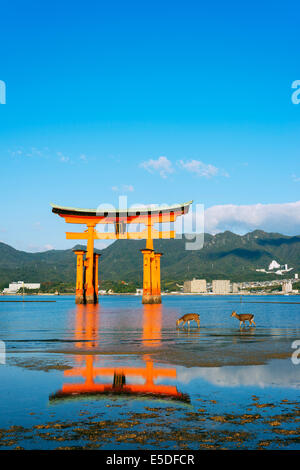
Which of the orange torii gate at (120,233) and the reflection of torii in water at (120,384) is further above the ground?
the orange torii gate at (120,233)

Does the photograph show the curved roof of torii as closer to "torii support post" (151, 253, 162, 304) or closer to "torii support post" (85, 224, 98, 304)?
"torii support post" (85, 224, 98, 304)

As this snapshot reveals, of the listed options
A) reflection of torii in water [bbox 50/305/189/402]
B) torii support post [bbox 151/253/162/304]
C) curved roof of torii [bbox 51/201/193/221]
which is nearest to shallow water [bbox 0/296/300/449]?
reflection of torii in water [bbox 50/305/189/402]

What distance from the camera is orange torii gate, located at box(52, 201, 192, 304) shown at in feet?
255

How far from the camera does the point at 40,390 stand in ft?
31.4

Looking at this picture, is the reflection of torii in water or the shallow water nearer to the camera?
the shallow water

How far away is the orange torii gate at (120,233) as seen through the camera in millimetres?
77625

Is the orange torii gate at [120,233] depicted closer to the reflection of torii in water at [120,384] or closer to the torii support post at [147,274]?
the torii support post at [147,274]

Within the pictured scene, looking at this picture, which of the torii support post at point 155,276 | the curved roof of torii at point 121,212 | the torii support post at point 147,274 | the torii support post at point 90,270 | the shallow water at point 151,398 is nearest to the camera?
the shallow water at point 151,398

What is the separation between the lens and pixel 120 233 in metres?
80.8

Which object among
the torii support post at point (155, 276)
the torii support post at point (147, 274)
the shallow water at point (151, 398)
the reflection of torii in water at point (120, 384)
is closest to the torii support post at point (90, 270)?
the torii support post at point (147, 274)

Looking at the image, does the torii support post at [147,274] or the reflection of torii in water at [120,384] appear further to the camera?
the torii support post at [147,274]
